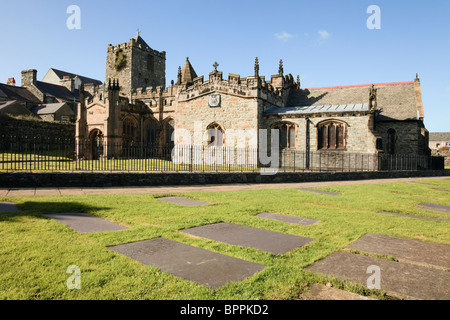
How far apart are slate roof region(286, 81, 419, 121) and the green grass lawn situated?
20265 millimetres

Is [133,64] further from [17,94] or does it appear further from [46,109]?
[17,94]

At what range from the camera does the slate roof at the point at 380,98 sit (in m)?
26.3

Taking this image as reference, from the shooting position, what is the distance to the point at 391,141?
26.3 meters

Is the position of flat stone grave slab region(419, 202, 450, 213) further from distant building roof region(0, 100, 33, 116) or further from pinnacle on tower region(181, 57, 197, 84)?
distant building roof region(0, 100, 33, 116)

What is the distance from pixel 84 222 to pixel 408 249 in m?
5.73

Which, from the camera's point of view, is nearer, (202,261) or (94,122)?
(202,261)

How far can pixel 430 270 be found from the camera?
3906 mm

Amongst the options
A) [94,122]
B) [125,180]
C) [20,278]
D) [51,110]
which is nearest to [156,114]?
[94,122]

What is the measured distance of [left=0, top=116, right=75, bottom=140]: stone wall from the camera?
31422 mm

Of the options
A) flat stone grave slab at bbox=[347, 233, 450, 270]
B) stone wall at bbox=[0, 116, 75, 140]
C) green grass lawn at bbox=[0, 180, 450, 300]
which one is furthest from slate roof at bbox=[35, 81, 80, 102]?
flat stone grave slab at bbox=[347, 233, 450, 270]

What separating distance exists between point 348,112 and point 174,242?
2199cm

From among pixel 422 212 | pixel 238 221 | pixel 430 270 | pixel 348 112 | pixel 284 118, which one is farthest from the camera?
pixel 284 118

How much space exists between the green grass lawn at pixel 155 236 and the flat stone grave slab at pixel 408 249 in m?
0.26
